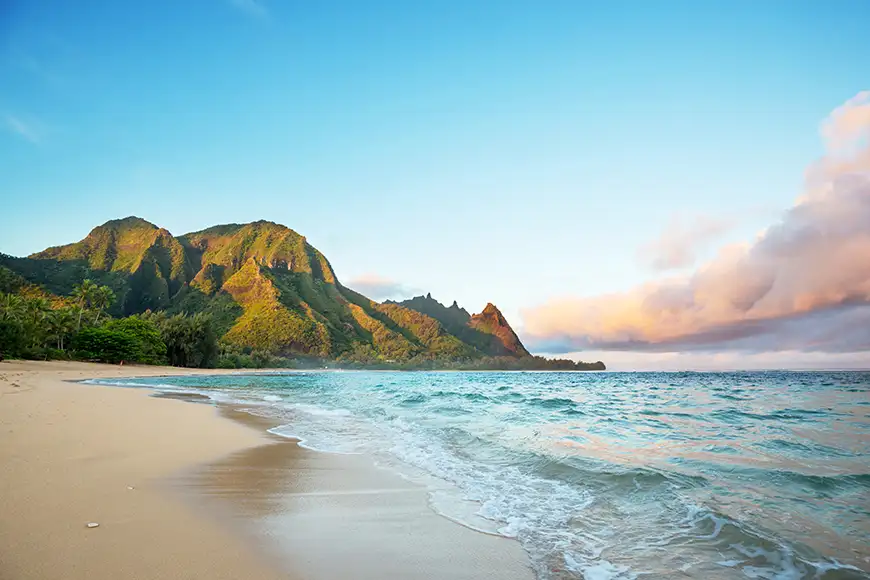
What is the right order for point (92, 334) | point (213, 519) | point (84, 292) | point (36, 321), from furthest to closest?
point (84, 292) < point (92, 334) < point (36, 321) < point (213, 519)

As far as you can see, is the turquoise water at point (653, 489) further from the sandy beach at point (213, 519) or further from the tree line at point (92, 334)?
the tree line at point (92, 334)

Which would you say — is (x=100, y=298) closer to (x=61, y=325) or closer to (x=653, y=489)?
(x=61, y=325)

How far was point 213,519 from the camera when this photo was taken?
448cm

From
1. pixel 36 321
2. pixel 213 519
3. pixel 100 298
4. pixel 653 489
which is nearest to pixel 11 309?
A: pixel 36 321

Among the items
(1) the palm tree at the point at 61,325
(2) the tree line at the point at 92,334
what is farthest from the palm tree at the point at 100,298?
(1) the palm tree at the point at 61,325

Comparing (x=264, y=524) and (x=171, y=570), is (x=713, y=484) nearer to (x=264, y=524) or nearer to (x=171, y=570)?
(x=264, y=524)

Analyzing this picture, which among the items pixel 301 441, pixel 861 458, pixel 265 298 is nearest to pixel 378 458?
pixel 301 441

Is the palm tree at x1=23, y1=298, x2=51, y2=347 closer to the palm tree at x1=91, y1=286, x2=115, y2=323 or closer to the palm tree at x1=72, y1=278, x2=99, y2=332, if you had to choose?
the palm tree at x1=72, y1=278, x2=99, y2=332

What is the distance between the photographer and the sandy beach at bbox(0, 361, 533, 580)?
336cm

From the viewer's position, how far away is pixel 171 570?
319cm

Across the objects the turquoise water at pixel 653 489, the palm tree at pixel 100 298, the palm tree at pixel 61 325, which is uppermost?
the palm tree at pixel 100 298

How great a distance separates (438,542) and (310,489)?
2424 millimetres

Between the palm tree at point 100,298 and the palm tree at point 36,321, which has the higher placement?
the palm tree at point 100,298

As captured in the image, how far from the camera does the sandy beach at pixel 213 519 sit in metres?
3.36
